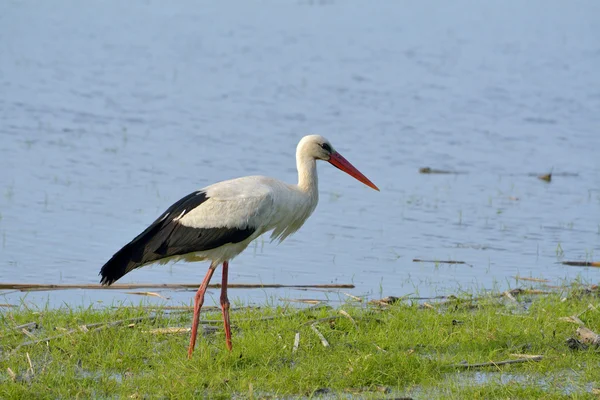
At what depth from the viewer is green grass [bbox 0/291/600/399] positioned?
563cm

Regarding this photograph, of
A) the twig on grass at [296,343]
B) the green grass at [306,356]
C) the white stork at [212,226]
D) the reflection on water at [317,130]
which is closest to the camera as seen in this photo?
the green grass at [306,356]

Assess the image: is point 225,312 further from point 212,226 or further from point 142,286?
point 142,286

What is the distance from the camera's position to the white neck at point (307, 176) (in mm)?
6980

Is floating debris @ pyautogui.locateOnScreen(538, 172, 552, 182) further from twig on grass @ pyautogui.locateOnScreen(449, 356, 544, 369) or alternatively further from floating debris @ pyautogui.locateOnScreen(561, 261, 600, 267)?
twig on grass @ pyautogui.locateOnScreen(449, 356, 544, 369)

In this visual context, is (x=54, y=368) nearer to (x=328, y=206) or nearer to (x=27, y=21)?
(x=328, y=206)

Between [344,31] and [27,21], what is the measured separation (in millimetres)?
7031

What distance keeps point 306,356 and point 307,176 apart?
134 cm

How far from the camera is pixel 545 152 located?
49.5ft

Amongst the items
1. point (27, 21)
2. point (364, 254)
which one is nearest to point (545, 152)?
point (364, 254)

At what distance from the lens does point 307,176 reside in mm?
7020

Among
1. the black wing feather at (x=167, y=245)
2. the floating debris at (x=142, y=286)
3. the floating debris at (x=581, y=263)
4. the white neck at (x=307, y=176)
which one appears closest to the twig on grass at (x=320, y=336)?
the black wing feather at (x=167, y=245)

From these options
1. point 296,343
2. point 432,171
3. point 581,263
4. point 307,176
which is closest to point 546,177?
point 432,171

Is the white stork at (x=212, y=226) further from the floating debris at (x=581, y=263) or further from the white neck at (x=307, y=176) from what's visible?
the floating debris at (x=581, y=263)

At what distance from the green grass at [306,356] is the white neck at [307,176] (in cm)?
83
